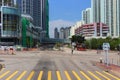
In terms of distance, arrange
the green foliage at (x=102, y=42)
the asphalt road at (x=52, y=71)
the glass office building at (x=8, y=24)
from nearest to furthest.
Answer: the asphalt road at (x=52, y=71) < the glass office building at (x=8, y=24) < the green foliage at (x=102, y=42)

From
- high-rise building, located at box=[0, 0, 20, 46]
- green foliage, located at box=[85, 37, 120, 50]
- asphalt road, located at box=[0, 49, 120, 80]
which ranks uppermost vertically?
high-rise building, located at box=[0, 0, 20, 46]

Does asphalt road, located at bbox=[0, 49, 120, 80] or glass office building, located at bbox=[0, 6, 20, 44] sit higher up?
glass office building, located at bbox=[0, 6, 20, 44]

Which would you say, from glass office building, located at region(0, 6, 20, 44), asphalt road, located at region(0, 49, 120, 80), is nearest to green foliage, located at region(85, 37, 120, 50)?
glass office building, located at region(0, 6, 20, 44)

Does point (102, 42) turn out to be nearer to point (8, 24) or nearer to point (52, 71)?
point (8, 24)

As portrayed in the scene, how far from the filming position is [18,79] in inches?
1153

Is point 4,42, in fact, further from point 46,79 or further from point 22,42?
point 46,79

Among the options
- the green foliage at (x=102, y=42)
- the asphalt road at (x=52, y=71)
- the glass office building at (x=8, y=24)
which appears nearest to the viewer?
the asphalt road at (x=52, y=71)

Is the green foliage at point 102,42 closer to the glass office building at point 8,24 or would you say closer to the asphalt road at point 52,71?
the glass office building at point 8,24

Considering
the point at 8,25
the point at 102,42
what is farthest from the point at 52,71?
the point at 102,42

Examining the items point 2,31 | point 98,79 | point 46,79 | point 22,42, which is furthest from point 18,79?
point 22,42

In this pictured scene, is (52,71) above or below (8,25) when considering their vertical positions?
below

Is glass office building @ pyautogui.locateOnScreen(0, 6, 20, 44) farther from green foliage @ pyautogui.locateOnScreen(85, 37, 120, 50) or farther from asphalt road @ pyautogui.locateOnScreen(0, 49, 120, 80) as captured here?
asphalt road @ pyautogui.locateOnScreen(0, 49, 120, 80)

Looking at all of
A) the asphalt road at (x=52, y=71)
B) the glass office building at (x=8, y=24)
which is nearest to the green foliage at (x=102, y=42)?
the glass office building at (x=8, y=24)

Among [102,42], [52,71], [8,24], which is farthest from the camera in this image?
[102,42]
